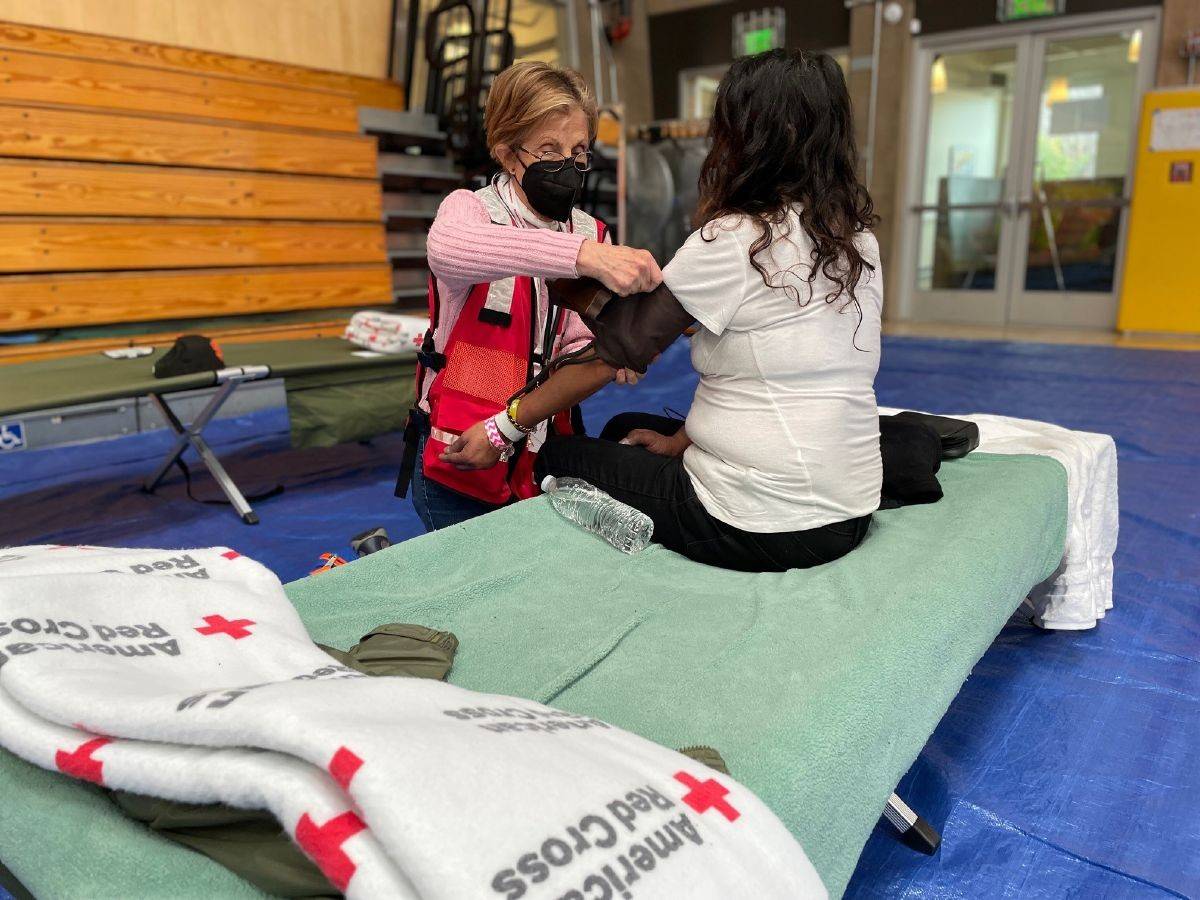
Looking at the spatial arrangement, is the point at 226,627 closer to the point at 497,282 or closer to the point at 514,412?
the point at 514,412

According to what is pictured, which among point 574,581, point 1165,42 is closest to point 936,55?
point 1165,42

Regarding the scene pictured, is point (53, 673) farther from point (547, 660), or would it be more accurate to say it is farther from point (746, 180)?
point (746, 180)

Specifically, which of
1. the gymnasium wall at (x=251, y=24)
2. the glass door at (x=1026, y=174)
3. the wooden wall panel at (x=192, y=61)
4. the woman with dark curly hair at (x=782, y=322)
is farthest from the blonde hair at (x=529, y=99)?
the glass door at (x=1026, y=174)

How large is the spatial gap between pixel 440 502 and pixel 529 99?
824mm

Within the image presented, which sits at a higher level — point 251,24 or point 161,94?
point 251,24

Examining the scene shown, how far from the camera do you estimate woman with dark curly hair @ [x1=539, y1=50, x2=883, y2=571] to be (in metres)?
1.27

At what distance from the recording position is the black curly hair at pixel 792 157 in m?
1.26

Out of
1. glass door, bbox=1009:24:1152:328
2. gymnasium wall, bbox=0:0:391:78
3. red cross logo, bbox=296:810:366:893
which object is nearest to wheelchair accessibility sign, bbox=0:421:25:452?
gymnasium wall, bbox=0:0:391:78

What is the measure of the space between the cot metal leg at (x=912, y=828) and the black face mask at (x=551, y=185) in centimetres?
116

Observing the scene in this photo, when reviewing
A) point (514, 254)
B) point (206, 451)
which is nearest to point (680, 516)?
point (514, 254)

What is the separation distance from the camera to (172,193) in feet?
15.9

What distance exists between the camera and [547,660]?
3.75 ft

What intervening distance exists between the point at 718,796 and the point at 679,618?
0.54 metres

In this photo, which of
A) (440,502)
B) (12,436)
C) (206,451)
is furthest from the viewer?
(12,436)
